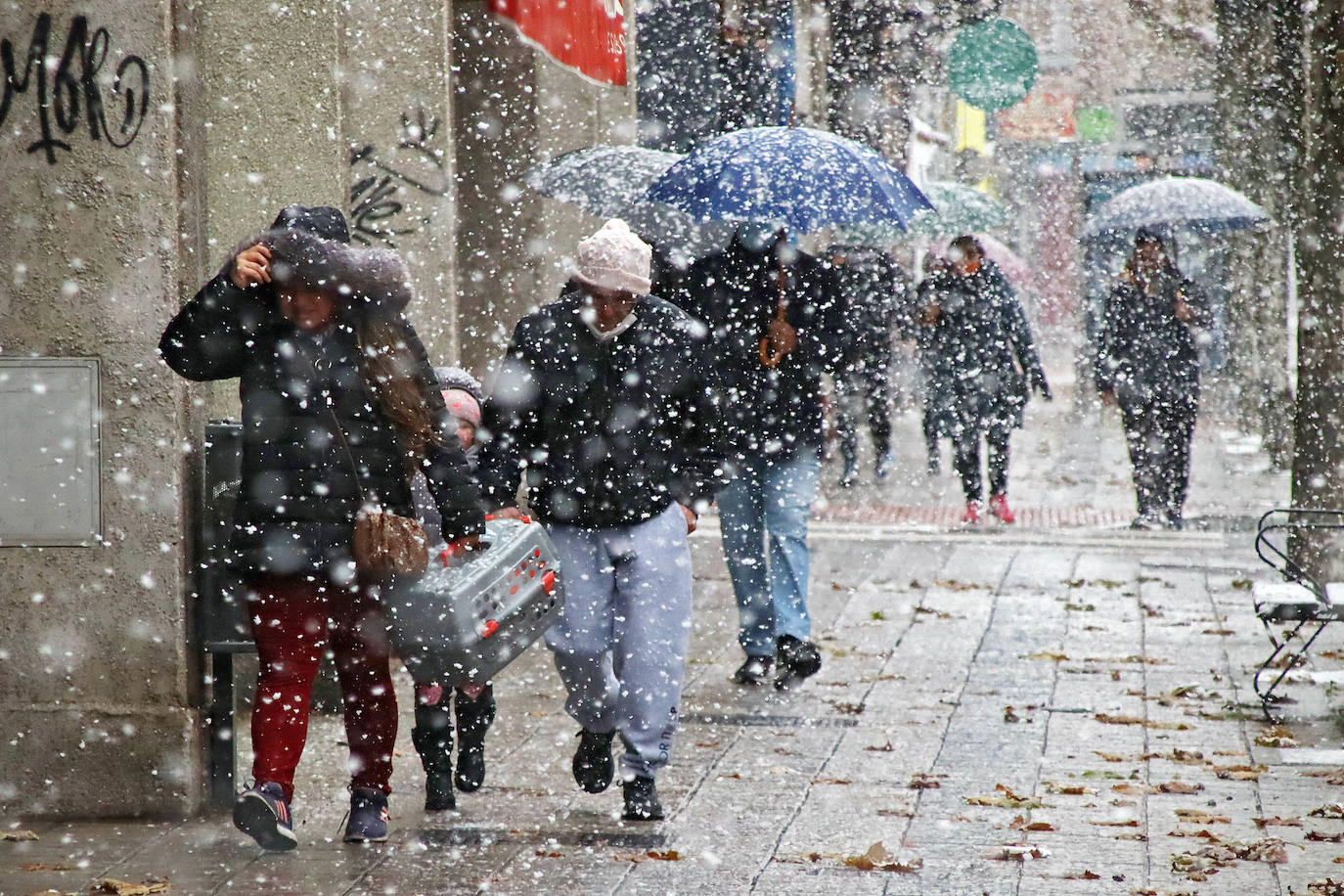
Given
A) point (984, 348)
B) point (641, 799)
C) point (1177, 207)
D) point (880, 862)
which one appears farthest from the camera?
point (1177, 207)

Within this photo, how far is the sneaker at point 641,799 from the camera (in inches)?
237

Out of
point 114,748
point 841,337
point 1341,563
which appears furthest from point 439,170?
point 1341,563

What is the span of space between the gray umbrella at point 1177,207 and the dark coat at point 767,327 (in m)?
6.72

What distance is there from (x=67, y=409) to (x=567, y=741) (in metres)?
2.31

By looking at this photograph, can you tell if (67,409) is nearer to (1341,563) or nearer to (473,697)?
(473,697)

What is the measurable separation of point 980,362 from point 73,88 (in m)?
9.01

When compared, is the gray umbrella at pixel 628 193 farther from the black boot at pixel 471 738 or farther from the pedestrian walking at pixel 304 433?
the pedestrian walking at pixel 304 433

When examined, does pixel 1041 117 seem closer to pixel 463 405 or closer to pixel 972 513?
pixel 972 513

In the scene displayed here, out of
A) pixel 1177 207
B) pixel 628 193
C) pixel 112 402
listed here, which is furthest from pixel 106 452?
pixel 1177 207

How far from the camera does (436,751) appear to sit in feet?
20.1

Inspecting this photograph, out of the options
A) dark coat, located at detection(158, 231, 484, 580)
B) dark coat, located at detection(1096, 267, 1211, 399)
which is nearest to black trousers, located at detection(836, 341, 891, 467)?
dark coat, located at detection(1096, 267, 1211, 399)

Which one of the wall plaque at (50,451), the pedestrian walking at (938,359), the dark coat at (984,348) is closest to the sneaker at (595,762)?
the wall plaque at (50,451)

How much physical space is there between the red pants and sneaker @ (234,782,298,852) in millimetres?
79

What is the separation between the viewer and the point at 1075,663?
29.1ft
